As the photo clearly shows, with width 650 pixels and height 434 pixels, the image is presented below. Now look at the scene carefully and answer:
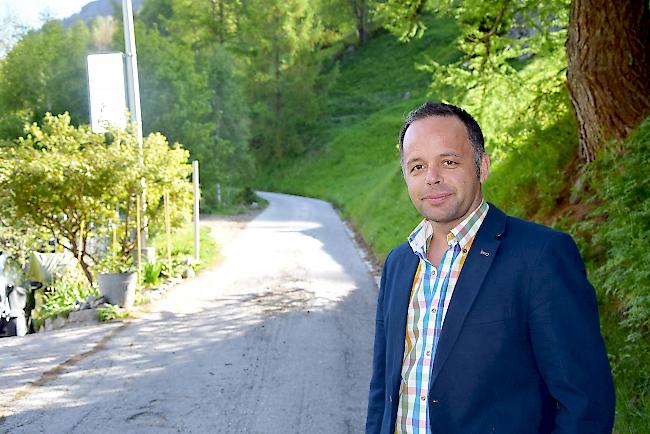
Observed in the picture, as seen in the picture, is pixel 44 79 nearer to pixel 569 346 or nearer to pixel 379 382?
pixel 379 382

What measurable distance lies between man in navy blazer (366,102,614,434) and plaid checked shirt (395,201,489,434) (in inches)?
0.7

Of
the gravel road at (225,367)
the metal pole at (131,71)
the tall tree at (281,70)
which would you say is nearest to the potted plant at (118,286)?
the gravel road at (225,367)

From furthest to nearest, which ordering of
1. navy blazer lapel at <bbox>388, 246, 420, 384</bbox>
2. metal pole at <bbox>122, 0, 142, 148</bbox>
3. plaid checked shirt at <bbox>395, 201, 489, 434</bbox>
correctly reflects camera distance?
metal pole at <bbox>122, 0, 142, 148</bbox> < navy blazer lapel at <bbox>388, 246, 420, 384</bbox> < plaid checked shirt at <bbox>395, 201, 489, 434</bbox>

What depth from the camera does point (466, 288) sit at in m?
2.09

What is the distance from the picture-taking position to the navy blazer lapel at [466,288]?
6.77ft

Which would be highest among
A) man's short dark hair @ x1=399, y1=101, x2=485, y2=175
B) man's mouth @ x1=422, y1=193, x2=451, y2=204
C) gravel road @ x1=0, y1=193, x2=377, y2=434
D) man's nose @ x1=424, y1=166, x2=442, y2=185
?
man's short dark hair @ x1=399, y1=101, x2=485, y2=175

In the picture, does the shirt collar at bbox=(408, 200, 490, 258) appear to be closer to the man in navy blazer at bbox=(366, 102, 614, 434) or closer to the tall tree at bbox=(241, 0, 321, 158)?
the man in navy blazer at bbox=(366, 102, 614, 434)

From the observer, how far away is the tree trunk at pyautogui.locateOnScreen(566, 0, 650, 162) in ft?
26.0

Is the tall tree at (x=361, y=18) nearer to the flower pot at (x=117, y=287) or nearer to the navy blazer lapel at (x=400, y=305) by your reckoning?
the flower pot at (x=117, y=287)

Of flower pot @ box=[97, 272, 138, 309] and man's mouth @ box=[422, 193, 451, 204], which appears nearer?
man's mouth @ box=[422, 193, 451, 204]

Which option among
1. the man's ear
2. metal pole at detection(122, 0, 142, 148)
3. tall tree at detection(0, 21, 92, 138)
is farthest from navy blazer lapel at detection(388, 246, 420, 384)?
tall tree at detection(0, 21, 92, 138)

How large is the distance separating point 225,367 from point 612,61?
19.5ft

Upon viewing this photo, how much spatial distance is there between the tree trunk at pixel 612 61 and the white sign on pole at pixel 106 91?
8.12 m

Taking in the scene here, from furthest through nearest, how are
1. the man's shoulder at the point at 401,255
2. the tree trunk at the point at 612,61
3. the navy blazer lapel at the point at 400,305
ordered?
1. the tree trunk at the point at 612,61
2. the man's shoulder at the point at 401,255
3. the navy blazer lapel at the point at 400,305
